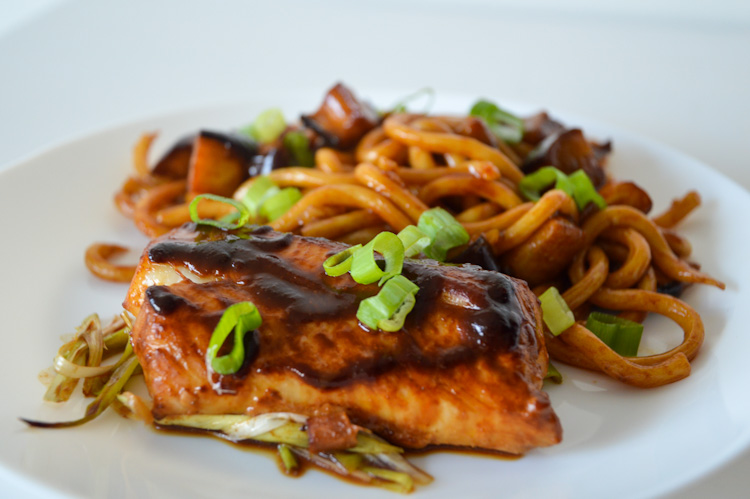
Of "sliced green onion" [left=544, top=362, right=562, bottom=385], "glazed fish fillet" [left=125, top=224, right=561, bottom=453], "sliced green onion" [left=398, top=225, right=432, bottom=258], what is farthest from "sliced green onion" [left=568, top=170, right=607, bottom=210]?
"glazed fish fillet" [left=125, top=224, right=561, bottom=453]

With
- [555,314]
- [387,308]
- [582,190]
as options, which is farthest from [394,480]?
[582,190]

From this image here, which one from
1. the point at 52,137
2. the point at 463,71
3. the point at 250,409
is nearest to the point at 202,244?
the point at 250,409

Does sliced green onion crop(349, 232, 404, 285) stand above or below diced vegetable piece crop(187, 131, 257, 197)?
above

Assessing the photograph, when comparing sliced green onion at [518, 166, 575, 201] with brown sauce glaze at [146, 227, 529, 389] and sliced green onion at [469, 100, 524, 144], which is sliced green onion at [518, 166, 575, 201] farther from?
brown sauce glaze at [146, 227, 529, 389]

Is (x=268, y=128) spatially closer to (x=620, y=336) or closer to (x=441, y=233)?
(x=441, y=233)

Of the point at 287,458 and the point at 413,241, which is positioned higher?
the point at 413,241

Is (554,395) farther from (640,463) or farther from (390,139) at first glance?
(390,139)
